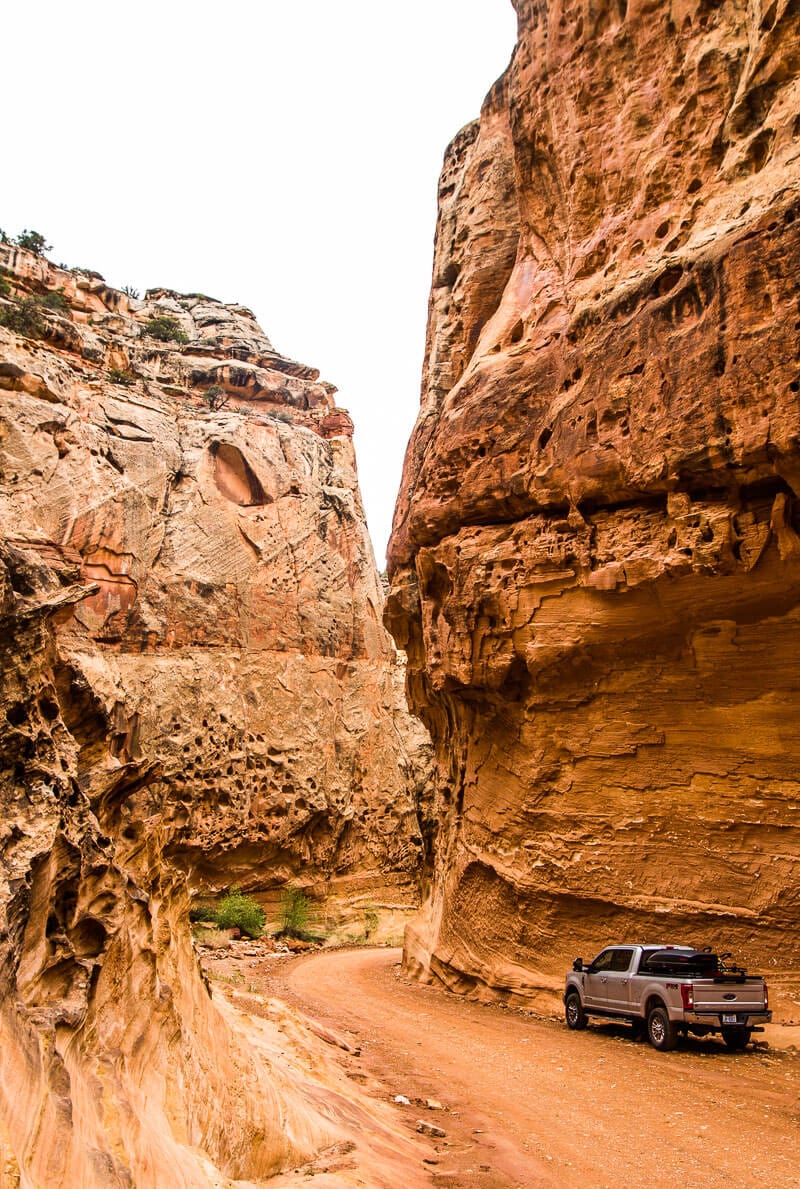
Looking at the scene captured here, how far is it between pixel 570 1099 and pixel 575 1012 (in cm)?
422

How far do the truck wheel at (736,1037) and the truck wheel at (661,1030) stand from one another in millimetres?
609

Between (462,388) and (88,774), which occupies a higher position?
(462,388)

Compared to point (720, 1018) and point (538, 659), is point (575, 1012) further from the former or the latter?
point (538, 659)

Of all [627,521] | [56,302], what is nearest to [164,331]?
[56,302]

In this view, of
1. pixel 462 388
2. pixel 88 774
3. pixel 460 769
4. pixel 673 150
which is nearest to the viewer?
pixel 88 774

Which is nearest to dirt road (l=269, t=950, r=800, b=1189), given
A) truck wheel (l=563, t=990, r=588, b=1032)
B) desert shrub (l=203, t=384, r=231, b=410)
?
truck wheel (l=563, t=990, r=588, b=1032)

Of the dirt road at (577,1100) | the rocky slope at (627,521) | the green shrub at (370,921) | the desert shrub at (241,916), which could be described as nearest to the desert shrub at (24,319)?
the desert shrub at (241,916)

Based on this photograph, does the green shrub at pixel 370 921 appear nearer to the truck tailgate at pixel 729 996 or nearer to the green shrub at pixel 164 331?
the truck tailgate at pixel 729 996

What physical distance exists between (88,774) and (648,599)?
26.7ft

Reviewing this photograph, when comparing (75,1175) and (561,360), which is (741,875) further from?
(75,1175)

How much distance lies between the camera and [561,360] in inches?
572

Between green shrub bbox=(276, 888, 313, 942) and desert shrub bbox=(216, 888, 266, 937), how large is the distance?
1029mm

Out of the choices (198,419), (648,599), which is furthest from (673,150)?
(198,419)

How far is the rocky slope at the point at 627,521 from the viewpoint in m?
11.3
